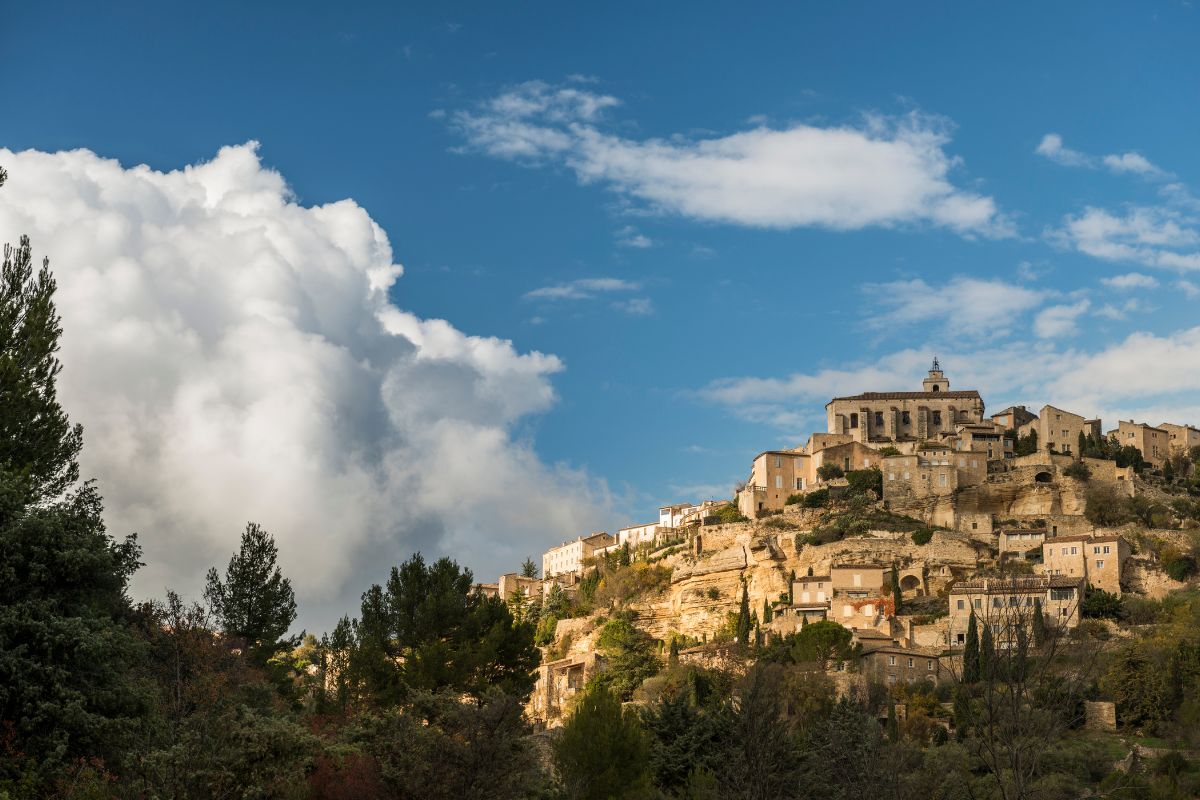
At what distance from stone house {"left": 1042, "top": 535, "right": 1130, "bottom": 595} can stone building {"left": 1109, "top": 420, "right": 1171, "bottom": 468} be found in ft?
71.4

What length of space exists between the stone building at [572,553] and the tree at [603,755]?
266 ft

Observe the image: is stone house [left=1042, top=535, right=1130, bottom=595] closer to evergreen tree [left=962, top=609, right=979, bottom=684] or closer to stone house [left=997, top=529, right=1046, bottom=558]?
stone house [left=997, top=529, right=1046, bottom=558]

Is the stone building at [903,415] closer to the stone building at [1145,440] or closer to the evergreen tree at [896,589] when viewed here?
the stone building at [1145,440]

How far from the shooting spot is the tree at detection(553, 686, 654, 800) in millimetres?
41281

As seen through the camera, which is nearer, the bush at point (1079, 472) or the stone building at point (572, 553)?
the bush at point (1079, 472)

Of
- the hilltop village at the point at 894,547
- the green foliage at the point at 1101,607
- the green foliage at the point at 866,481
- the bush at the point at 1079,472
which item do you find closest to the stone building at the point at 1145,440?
the hilltop village at the point at 894,547

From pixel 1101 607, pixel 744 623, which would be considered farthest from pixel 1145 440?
pixel 744 623

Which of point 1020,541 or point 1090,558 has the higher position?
point 1020,541

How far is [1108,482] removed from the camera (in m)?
89.8

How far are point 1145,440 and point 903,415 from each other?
58.6ft

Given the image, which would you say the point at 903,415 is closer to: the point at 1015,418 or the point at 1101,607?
the point at 1015,418

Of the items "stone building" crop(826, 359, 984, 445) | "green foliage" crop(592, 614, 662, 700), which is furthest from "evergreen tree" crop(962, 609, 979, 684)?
"stone building" crop(826, 359, 984, 445)

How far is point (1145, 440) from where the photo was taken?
98938mm

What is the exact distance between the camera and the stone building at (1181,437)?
100m
